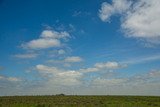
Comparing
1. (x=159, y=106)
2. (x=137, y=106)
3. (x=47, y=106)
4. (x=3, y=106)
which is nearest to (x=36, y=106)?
(x=47, y=106)

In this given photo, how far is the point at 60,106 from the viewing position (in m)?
41.6

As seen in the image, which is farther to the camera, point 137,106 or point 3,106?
point 137,106

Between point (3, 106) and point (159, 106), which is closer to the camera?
point (3, 106)

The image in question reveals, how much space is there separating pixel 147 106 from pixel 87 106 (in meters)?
9.94

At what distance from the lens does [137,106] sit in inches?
1700

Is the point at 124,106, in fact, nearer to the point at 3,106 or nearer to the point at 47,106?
the point at 47,106

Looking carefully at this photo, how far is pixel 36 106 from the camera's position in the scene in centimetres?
4091

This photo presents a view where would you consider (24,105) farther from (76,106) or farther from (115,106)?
(115,106)

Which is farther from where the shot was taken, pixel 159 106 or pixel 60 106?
pixel 159 106

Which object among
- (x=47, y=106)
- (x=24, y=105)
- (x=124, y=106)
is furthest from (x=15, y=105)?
(x=124, y=106)

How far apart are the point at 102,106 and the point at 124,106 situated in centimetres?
359

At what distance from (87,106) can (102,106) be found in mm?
2357

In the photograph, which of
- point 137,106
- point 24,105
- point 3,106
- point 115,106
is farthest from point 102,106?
point 3,106

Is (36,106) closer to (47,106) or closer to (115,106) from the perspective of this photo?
(47,106)
